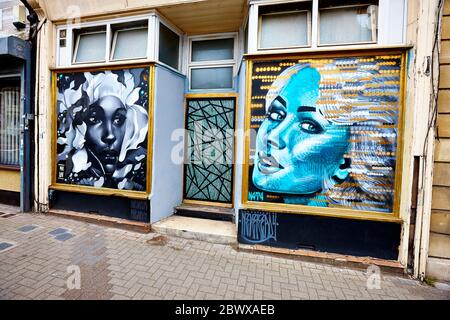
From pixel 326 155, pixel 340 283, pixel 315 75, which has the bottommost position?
pixel 340 283

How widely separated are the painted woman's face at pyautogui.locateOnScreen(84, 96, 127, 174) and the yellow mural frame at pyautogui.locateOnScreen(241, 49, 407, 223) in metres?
2.74

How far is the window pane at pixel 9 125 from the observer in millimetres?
5992

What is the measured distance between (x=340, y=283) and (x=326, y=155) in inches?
77.6

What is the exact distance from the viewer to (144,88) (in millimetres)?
4695

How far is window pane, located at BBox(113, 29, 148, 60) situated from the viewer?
15.8ft

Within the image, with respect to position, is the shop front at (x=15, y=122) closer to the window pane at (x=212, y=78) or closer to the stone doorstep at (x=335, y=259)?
the window pane at (x=212, y=78)

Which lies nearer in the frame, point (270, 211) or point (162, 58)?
point (270, 211)

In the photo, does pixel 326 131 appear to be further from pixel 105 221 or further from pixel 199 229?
pixel 105 221

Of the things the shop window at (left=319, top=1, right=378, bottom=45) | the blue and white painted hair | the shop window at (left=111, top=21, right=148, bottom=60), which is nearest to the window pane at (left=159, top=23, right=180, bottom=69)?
the shop window at (left=111, top=21, right=148, bottom=60)

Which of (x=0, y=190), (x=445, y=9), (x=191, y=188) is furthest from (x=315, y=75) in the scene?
(x=0, y=190)

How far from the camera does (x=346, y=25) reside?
3.88 m

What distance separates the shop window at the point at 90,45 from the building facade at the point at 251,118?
0.11 feet

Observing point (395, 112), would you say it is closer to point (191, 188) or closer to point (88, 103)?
point (191, 188)

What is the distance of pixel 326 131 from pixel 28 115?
667 cm
